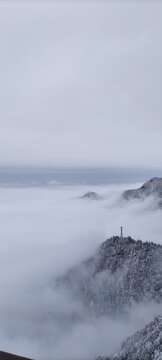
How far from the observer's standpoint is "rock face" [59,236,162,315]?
296 ft

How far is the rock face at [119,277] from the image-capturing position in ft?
296

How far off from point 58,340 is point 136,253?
174 ft

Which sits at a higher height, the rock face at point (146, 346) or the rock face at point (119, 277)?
the rock face at point (146, 346)

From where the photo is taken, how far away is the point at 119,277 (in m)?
104

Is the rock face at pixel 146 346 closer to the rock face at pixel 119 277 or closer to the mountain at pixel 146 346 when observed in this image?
the mountain at pixel 146 346

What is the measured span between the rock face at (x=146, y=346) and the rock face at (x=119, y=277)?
1823 inches

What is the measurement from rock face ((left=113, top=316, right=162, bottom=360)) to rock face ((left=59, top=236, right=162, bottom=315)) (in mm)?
46303

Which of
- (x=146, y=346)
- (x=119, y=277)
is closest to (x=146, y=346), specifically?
(x=146, y=346)

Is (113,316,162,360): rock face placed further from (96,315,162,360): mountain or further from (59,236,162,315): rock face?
(59,236,162,315): rock face

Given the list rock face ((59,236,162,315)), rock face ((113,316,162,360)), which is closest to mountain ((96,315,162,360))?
rock face ((113,316,162,360))

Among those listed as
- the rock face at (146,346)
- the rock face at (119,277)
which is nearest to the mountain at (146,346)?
the rock face at (146,346)

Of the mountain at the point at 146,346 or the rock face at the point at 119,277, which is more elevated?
the mountain at the point at 146,346

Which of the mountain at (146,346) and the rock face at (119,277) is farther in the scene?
the rock face at (119,277)

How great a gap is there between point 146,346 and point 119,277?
71.3 m
